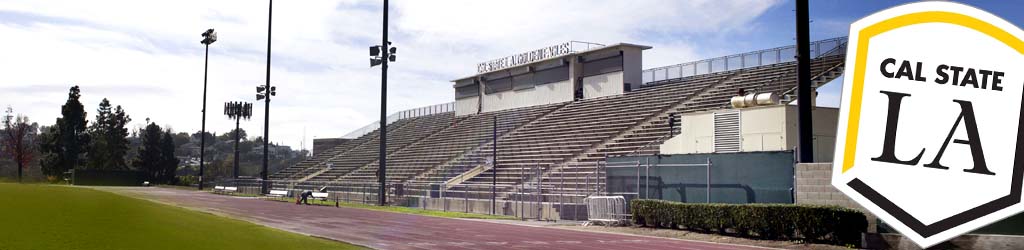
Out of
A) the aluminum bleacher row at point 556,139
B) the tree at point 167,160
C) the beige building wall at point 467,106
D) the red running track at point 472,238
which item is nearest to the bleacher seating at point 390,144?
the aluminum bleacher row at point 556,139

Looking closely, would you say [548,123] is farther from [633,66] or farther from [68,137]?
[68,137]

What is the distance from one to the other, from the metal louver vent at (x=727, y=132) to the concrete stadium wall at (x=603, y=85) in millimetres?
21238

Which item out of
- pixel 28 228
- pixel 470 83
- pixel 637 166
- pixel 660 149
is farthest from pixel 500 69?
pixel 28 228

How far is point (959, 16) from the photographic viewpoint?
12.3ft

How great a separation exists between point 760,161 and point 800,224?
3.97m

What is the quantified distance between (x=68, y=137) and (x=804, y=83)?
76.1 meters

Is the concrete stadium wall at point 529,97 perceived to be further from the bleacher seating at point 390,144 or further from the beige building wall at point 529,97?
the bleacher seating at point 390,144

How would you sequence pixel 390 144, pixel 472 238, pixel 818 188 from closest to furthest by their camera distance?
pixel 818 188 → pixel 472 238 → pixel 390 144

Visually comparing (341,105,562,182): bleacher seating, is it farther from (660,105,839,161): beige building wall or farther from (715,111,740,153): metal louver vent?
(660,105,839,161): beige building wall

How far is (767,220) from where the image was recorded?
1928 centimetres

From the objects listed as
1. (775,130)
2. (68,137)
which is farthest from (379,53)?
(68,137)

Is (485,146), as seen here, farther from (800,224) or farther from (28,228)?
(28,228)

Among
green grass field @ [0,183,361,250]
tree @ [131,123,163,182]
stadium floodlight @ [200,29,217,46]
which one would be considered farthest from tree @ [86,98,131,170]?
green grass field @ [0,183,361,250]

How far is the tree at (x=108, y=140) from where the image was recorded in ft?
269
